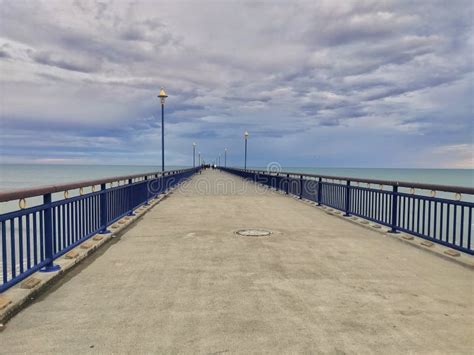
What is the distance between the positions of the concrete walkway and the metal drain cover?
2.60 feet

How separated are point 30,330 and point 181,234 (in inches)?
203

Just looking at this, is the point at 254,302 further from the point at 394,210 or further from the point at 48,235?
the point at 394,210

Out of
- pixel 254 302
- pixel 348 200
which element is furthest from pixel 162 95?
pixel 254 302

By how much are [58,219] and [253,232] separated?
456 cm

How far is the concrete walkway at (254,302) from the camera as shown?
3.59 metres

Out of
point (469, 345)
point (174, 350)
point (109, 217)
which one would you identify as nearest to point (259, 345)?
point (174, 350)

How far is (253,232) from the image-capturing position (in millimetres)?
9211

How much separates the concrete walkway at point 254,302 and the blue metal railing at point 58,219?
0.52 meters

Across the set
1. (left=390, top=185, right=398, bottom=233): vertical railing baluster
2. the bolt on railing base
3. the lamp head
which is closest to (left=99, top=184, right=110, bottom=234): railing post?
the bolt on railing base

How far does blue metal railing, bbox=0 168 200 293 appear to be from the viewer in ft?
15.1

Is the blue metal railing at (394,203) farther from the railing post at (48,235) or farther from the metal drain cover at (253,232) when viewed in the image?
the railing post at (48,235)

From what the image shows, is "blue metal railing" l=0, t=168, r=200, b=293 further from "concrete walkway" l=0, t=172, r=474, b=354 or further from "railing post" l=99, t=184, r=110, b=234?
"concrete walkway" l=0, t=172, r=474, b=354

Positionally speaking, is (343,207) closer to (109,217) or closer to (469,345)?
(109,217)

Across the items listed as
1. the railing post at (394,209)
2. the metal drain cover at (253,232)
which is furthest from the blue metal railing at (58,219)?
the railing post at (394,209)
